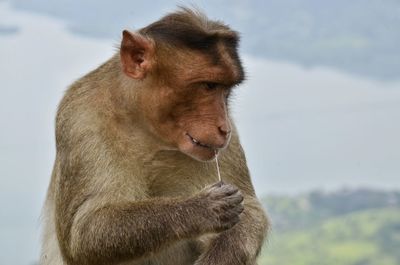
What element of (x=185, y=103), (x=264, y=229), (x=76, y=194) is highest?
(x=185, y=103)

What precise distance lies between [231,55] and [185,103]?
1.65 ft

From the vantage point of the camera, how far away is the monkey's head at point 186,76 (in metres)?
8.57

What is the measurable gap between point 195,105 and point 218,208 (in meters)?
0.78

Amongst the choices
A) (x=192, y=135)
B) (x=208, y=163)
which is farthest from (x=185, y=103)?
(x=208, y=163)

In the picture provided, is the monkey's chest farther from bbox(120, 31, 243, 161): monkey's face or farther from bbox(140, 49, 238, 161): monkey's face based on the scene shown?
bbox(140, 49, 238, 161): monkey's face

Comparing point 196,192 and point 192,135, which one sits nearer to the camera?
point 192,135

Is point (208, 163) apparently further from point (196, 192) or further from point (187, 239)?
point (187, 239)

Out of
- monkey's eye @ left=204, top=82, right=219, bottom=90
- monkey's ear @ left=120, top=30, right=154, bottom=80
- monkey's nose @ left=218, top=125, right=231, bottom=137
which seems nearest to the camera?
monkey's nose @ left=218, top=125, right=231, bottom=137

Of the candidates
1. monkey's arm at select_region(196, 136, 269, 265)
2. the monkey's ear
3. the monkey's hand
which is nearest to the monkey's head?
the monkey's ear

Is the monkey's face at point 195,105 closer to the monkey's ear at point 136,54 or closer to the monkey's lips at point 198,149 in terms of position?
the monkey's lips at point 198,149

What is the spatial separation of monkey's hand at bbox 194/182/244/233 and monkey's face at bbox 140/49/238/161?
273 millimetres

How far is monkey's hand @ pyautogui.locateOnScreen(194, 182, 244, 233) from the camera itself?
336 inches

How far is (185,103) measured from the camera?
8.67 m

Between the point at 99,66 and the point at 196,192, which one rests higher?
the point at 99,66
